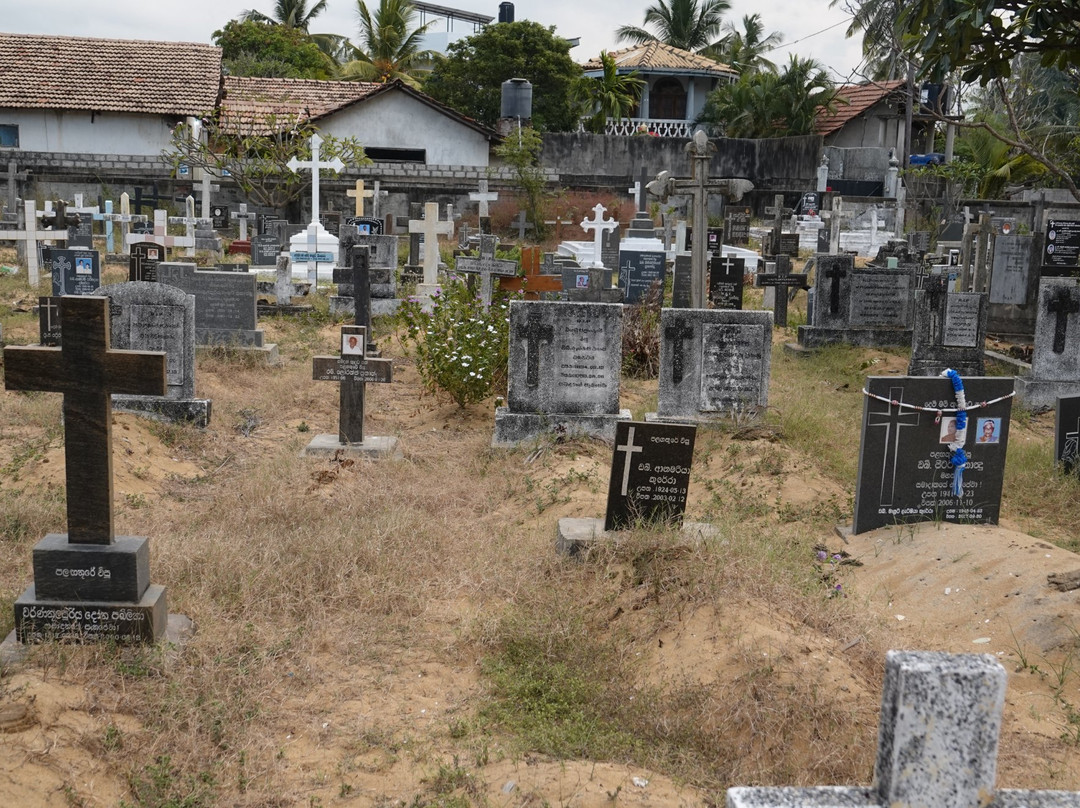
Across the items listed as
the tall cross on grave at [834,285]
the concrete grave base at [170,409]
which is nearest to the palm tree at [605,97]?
the tall cross on grave at [834,285]

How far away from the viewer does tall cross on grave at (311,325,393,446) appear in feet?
28.1

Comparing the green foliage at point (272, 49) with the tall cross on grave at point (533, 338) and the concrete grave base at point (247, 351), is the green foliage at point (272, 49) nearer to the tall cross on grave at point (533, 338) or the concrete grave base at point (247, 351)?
the concrete grave base at point (247, 351)

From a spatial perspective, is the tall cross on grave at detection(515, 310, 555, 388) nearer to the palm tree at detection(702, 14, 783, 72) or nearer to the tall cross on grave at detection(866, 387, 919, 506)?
the tall cross on grave at detection(866, 387, 919, 506)

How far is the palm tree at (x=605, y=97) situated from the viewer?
117 feet

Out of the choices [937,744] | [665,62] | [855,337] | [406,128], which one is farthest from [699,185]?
[665,62]

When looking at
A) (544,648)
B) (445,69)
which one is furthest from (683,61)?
(544,648)

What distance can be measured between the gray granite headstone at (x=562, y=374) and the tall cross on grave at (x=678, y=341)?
483mm

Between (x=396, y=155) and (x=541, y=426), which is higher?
(x=396, y=155)

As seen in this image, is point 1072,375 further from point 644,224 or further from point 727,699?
point 644,224

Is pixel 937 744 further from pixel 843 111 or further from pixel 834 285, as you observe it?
pixel 843 111

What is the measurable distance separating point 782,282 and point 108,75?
24.4m

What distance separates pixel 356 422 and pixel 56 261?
6144mm

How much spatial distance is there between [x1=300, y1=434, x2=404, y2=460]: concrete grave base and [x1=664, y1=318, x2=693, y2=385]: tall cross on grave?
7.70 feet

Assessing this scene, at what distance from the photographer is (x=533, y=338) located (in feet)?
28.8
